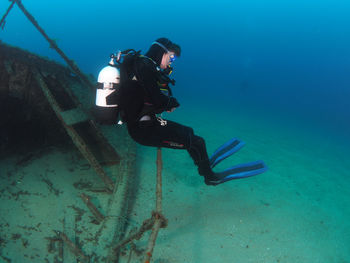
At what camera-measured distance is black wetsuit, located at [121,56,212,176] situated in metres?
2.82

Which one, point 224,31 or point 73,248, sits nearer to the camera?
point 73,248

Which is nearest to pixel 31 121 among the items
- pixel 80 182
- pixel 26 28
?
pixel 80 182

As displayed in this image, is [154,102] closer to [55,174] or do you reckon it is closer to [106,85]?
[106,85]

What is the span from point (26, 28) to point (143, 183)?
13632 centimetres

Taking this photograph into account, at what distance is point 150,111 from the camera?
3.08m

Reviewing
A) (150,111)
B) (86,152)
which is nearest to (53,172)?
(86,152)

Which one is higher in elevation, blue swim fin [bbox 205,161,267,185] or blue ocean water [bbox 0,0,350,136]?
blue ocean water [bbox 0,0,350,136]

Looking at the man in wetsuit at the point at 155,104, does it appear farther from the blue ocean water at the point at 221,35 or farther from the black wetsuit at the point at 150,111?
the blue ocean water at the point at 221,35

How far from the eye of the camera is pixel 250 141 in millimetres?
9633

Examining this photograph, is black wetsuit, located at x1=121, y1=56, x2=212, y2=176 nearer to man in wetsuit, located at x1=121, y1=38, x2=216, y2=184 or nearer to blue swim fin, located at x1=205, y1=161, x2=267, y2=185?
man in wetsuit, located at x1=121, y1=38, x2=216, y2=184

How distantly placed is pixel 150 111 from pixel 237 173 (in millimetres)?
2345

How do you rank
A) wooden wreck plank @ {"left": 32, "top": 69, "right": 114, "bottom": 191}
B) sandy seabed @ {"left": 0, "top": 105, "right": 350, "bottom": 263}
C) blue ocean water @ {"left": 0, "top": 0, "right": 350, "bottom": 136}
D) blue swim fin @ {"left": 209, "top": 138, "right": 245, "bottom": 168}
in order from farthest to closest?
blue ocean water @ {"left": 0, "top": 0, "right": 350, "bottom": 136} < blue swim fin @ {"left": 209, "top": 138, "right": 245, "bottom": 168} < wooden wreck plank @ {"left": 32, "top": 69, "right": 114, "bottom": 191} < sandy seabed @ {"left": 0, "top": 105, "right": 350, "bottom": 263}

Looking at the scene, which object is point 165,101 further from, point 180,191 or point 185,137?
point 180,191

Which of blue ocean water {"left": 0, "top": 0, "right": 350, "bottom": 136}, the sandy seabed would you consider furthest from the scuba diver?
blue ocean water {"left": 0, "top": 0, "right": 350, "bottom": 136}
